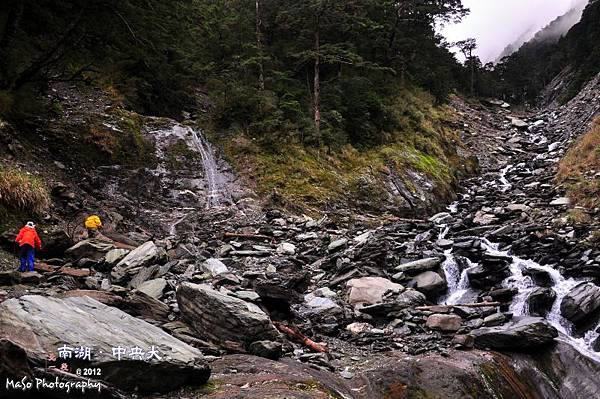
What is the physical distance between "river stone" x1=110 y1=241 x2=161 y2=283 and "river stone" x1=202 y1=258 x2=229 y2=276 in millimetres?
1329

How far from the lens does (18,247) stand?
1009 centimetres

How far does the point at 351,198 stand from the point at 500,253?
830 cm

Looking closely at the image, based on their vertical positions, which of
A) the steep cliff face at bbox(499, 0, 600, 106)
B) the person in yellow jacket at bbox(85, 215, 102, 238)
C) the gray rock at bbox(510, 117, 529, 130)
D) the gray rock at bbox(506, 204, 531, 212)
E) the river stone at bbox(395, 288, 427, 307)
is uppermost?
the steep cliff face at bbox(499, 0, 600, 106)

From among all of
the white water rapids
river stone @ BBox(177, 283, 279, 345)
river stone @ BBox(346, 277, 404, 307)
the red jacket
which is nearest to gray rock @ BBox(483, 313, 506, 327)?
the white water rapids

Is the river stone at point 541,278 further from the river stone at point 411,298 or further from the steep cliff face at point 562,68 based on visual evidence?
the steep cliff face at point 562,68

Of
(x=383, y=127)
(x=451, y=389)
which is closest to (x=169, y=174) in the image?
(x=383, y=127)

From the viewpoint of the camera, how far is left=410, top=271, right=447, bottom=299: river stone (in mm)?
12047

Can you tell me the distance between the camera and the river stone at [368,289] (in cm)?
1116

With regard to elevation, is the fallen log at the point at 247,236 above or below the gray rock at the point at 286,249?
above

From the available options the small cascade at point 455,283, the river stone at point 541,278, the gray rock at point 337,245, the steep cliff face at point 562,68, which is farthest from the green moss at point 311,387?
the steep cliff face at point 562,68

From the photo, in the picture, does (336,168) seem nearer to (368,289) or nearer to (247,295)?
(368,289)

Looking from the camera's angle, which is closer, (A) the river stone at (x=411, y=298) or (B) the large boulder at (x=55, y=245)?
(B) the large boulder at (x=55, y=245)

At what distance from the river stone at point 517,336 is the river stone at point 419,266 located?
3.64 meters

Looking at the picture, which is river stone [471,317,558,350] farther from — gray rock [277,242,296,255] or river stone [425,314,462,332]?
gray rock [277,242,296,255]
